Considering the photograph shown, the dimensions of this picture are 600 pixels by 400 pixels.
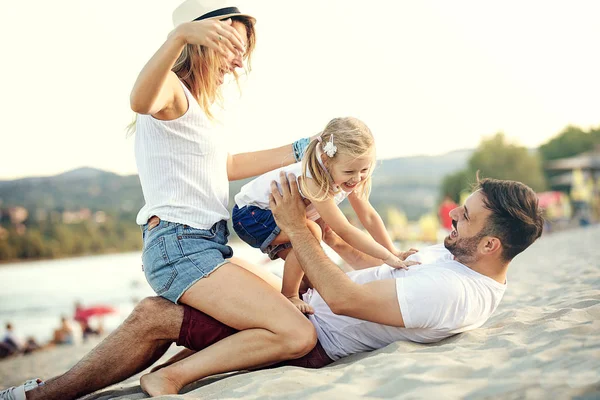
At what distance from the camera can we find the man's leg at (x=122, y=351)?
2.98 meters

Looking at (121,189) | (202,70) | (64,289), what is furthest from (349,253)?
(121,189)

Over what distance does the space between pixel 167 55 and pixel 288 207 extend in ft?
3.58

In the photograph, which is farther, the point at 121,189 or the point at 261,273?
the point at 121,189

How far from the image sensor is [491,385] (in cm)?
209

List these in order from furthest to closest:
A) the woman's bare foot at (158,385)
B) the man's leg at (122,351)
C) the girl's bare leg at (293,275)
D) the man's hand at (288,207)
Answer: the girl's bare leg at (293,275) → the man's hand at (288,207) → the man's leg at (122,351) → the woman's bare foot at (158,385)

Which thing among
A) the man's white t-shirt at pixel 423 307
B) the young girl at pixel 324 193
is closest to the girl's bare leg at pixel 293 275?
the young girl at pixel 324 193

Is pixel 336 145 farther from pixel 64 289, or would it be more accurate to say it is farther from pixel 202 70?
pixel 64 289

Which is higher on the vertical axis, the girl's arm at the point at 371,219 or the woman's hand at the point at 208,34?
the woman's hand at the point at 208,34

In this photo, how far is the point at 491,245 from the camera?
299 centimetres

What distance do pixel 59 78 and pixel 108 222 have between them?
12.4 meters

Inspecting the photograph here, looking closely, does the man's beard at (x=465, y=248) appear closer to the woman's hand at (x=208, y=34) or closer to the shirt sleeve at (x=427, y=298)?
the shirt sleeve at (x=427, y=298)

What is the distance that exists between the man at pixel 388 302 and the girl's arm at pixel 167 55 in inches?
39.7

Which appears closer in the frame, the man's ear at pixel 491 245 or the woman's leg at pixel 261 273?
the man's ear at pixel 491 245

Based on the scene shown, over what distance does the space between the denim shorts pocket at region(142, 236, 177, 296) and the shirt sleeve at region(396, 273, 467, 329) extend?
1.09m
